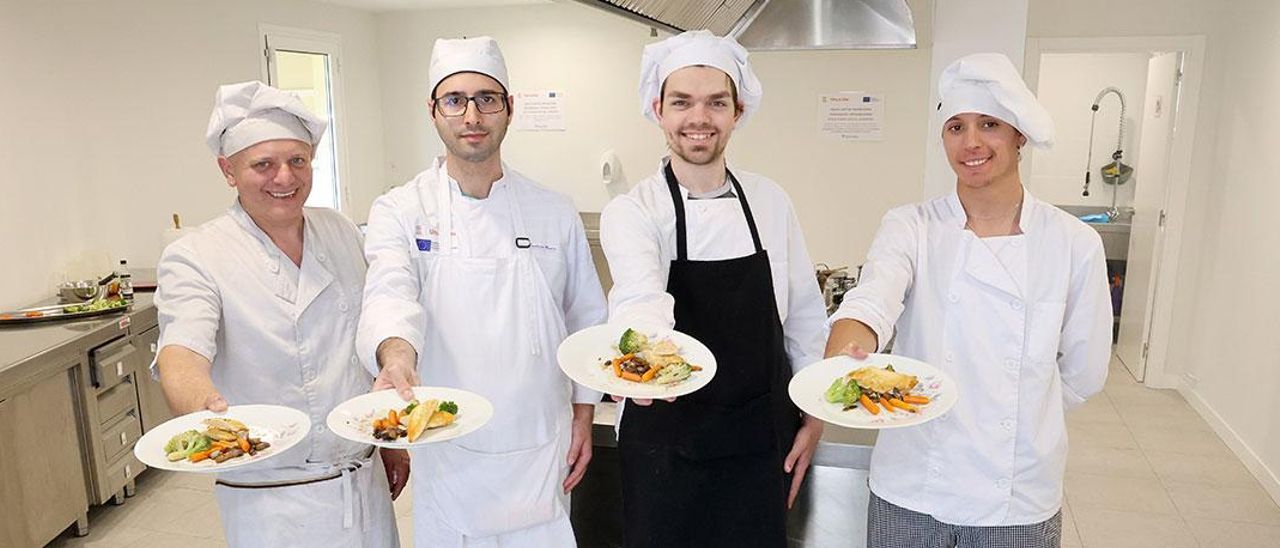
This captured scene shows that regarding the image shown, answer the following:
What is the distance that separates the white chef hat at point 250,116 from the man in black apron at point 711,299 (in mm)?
670

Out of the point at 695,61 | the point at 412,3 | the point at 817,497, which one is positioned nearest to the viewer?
the point at 695,61

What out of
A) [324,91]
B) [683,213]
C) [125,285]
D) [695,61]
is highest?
[324,91]

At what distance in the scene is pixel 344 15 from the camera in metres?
5.95

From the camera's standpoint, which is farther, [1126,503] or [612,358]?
[1126,503]

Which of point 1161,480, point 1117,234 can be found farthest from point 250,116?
point 1117,234

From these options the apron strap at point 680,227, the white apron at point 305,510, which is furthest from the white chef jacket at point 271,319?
the apron strap at point 680,227

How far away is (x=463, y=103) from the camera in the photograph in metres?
1.71

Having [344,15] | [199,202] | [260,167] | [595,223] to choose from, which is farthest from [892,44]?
[344,15]

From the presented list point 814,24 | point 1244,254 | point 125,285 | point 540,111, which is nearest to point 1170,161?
point 1244,254

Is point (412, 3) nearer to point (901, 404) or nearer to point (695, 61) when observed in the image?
point (695, 61)

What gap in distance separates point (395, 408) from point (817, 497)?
1223mm

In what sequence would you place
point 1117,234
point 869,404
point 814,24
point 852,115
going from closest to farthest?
point 869,404, point 814,24, point 852,115, point 1117,234

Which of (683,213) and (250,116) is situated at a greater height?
(250,116)

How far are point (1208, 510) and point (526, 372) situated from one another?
321 cm
